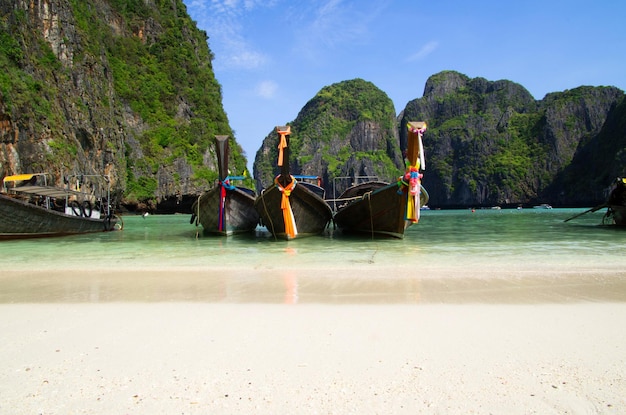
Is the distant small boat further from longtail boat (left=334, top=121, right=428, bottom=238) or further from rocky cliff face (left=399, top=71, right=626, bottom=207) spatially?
rocky cliff face (left=399, top=71, right=626, bottom=207)

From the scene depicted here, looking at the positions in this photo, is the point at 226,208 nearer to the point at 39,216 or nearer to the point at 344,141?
the point at 39,216

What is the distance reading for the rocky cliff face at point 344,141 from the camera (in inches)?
5236

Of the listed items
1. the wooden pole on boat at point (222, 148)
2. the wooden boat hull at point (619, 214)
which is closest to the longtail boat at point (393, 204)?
the wooden pole on boat at point (222, 148)

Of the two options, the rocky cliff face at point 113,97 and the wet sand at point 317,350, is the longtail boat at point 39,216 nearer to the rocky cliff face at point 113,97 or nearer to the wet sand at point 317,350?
the rocky cliff face at point 113,97

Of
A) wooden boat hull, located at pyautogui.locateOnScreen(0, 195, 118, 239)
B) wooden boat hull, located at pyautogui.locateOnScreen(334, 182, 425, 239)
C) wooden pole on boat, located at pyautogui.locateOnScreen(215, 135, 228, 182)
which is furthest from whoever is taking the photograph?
wooden boat hull, located at pyautogui.locateOnScreen(0, 195, 118, 239)

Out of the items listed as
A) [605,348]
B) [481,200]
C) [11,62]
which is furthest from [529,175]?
[605,348]

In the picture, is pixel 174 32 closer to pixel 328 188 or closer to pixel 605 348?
pixel 605 348

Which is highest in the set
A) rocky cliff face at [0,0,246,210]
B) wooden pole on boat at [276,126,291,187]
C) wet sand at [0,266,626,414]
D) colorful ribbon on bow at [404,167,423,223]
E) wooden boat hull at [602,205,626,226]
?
rocky cliff face at [0,0,246,210]

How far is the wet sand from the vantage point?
2.18 meters

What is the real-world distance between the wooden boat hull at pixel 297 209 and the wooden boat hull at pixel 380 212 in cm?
125

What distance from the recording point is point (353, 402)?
84.3 inches

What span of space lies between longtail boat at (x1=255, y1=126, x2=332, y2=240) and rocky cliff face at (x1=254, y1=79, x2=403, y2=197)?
363 ft

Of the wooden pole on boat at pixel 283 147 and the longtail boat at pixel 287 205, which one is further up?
the wooden pole on boat at pixel 283 147

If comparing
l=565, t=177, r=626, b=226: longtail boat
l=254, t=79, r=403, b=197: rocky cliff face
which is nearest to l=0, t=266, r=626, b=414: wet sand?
l=565, t=177, r=626, b=226: longtail boat
